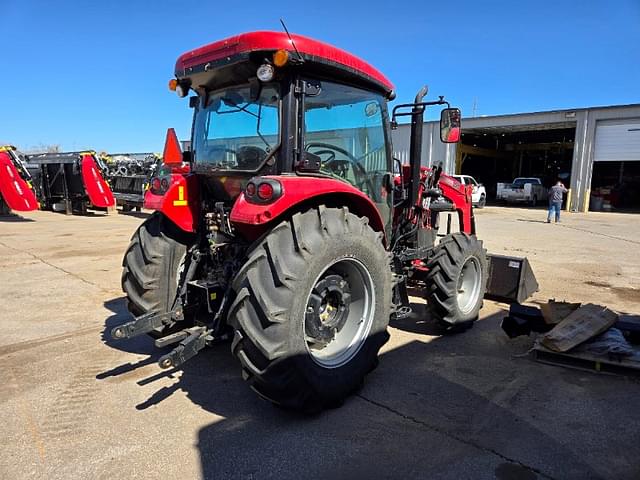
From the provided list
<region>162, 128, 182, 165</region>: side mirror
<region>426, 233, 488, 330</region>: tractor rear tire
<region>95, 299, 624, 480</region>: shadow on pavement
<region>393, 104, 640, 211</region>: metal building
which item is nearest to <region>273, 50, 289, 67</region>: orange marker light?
<region>162, 128, 182, 165</region>: side mirror

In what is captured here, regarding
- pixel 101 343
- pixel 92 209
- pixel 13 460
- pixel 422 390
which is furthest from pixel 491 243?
pixel 92 209

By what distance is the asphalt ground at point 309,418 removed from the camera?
2.55 metres

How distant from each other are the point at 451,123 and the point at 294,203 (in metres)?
2.20

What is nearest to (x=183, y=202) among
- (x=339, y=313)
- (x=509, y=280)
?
(x=339, y=313)

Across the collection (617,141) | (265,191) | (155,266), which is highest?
(617,141)

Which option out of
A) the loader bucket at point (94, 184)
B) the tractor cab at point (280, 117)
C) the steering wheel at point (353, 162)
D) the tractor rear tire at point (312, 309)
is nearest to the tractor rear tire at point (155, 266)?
the tractor cab at point (280, 117)

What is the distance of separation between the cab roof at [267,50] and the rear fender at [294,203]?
80cm

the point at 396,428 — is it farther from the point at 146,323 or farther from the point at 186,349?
the point at 146,323

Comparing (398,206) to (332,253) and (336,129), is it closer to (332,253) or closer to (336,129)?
(336,129)

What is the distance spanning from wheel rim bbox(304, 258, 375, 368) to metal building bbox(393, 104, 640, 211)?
62.8 feet

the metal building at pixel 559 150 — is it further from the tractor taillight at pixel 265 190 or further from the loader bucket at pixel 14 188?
the tractor taillight at pixel 265 190

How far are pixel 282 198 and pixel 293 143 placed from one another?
0.55 m

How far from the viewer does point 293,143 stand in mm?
3168

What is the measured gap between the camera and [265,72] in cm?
290
